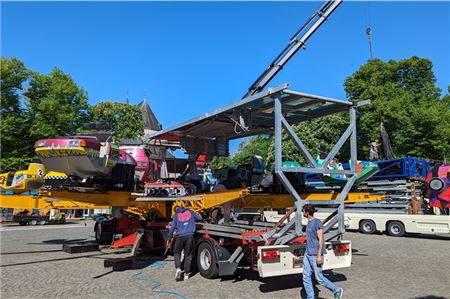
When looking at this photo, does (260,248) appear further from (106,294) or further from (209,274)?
(106,294)

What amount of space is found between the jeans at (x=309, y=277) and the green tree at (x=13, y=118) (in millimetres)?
25272

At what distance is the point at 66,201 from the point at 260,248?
641 cm

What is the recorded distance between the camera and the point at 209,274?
27.5 ft

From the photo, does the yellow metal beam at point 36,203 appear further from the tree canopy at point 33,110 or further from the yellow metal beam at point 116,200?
the tree canopy at point 33,110

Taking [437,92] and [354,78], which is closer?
[437,92]

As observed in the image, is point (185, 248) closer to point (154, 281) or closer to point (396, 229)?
point (154, 281)

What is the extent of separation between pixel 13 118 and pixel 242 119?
24.6m

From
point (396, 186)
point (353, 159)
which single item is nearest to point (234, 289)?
point (353, 159)

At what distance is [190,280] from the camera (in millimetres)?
8336

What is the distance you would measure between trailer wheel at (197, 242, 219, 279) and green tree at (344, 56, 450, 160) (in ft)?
81.8

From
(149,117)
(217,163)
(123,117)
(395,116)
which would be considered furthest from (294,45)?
(149,117)

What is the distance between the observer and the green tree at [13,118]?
→ 90.8ft

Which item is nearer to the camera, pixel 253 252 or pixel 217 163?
pixel 253 252

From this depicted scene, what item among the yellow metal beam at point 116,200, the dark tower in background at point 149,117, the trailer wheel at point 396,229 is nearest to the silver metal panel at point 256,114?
the yellow metal beam at point 116,200
